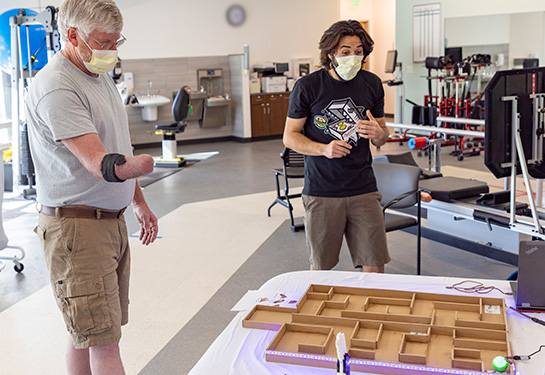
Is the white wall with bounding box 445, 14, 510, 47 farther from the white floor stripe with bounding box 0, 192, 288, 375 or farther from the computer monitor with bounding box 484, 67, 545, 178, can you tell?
the computer monitor with bounding box 484, 67, 545, 178

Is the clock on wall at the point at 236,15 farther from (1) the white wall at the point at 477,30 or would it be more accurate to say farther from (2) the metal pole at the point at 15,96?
(2) the metal pole at the point at 15,96

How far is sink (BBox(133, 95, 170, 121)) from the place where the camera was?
10.5 metres

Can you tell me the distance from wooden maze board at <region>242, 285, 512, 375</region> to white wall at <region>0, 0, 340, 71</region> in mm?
8834

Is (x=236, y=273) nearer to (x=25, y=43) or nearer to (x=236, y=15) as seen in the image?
(x=25, y=43)

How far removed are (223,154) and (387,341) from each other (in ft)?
28.6

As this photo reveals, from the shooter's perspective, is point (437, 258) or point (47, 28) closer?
point (437, 258)

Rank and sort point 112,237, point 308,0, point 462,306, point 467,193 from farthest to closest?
point 308,0 → point 467,193 → point 112,237 → point 462,306

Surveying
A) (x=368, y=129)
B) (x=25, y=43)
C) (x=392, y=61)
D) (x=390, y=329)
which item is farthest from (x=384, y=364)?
(x=392, y=61)

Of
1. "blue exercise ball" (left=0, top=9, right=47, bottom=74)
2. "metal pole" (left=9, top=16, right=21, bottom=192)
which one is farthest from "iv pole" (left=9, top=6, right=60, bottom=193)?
"blue exercise ball" (left=0, top=9, right=47, bottom=74)

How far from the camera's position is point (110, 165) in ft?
5.70

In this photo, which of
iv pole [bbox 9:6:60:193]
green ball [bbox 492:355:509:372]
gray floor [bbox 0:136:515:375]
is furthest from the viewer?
iv pole [bbox 9:6:60:193]

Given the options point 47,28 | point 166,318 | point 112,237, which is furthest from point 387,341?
point 47,28

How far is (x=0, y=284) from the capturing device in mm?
4414

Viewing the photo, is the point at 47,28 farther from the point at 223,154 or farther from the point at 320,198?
the point at 320,198
